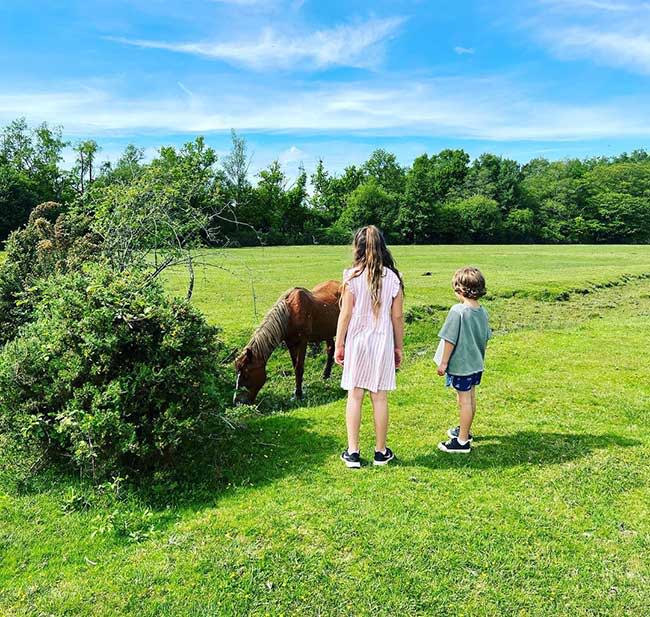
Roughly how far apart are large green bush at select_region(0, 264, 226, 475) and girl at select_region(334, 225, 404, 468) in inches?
64.6

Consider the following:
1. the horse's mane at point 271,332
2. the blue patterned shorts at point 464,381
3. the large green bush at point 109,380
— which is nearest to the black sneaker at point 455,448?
the blue patterned shorts at point 464,381

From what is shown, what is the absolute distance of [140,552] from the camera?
380 cm

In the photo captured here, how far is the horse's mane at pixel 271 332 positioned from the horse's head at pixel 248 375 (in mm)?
118

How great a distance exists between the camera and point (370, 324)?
483cm

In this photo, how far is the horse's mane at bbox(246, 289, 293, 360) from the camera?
7.79 m

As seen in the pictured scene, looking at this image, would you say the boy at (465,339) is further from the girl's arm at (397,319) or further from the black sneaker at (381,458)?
the black sneaker at (381,458)

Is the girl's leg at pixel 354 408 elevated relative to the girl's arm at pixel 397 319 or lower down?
lower down

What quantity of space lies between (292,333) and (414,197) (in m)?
73.1

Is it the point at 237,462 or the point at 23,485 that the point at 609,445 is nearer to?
the point at 237,462

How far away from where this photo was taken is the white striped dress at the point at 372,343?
4.79m

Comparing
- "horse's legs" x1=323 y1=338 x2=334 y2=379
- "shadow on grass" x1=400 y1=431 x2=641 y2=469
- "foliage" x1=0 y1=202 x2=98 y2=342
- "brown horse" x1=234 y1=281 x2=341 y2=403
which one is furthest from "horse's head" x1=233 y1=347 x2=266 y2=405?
"shadow on grass" x1=400 y1=431 x2=641 y2=469

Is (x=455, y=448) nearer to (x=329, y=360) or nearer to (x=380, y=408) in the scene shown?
(x=380, y=408)

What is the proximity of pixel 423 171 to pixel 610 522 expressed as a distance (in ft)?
283

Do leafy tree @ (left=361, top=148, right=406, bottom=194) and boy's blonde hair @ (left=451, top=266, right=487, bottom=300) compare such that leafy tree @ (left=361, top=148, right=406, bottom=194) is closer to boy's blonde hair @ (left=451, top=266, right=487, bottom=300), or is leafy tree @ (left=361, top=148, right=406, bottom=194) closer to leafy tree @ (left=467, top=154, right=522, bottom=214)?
leafy tree @ (left=467, top=154, right=522, bottom=214)
